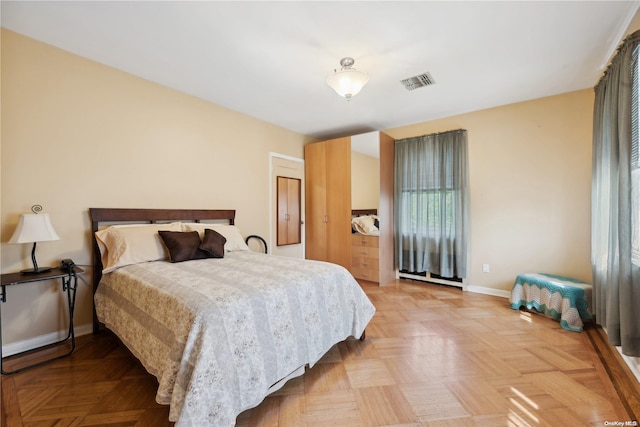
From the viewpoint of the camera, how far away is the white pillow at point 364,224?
3930 mm

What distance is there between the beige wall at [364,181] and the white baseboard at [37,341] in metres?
3.43

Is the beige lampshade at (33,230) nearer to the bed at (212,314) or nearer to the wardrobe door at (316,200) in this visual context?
the bed at (212,314)

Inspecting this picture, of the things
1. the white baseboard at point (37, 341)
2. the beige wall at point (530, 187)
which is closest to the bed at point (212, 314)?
the white baseboard at point (37, 341)

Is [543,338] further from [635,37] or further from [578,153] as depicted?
[635,37]

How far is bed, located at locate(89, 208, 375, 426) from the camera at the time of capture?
1198 mm

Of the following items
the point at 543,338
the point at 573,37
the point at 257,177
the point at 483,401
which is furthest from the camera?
the point at 257,177

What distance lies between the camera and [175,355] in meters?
1.24

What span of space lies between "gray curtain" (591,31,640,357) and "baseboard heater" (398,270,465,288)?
1659mm

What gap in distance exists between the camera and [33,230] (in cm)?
183

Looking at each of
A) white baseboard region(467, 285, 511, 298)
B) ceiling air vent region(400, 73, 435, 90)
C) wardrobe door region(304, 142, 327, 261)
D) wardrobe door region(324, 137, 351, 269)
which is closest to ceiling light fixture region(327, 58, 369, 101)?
ceiling air vent region(400, 73, 435, 90)

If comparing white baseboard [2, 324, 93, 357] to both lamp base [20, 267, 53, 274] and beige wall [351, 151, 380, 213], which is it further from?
beige wall [351, 151, 380, 213]

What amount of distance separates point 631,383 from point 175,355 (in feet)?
9.14

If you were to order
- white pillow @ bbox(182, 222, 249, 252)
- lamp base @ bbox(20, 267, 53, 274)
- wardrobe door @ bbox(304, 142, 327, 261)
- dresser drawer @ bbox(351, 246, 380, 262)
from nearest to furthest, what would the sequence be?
lamp base @ bbox(20, 267, 53, 274) → white pillow @ bbox(182, 222, 249, 252) → dresser drawer @ bbox(351, 246, 380, 262) → wardrobe door @ bbox(304, 142, 327, 261)

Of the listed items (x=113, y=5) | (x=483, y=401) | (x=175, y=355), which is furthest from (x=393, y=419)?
(x=113, y=5)
